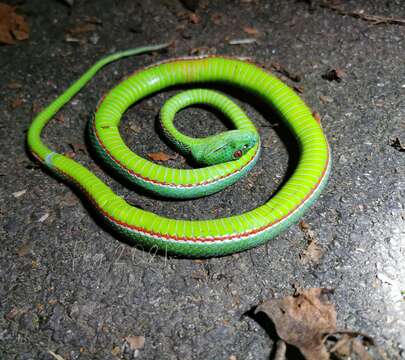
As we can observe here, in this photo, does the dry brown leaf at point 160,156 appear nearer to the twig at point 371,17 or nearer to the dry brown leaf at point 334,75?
the dry brown leaf at point 334,75

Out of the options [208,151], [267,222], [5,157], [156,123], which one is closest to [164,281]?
[267,222]

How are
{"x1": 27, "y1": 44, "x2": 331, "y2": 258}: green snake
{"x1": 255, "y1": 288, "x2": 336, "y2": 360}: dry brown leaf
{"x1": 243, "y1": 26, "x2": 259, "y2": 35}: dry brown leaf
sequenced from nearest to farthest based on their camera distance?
{"x1": 255, "y1": 288, "x2": 336, "y2": 360}: dry brown leaf, {"x1": 27, "y1": 44, "x2": 331, "y2": 258}: green snake, {"x1": 243, "y1": 26, "x2": 259, "y2": 35}: dry brown leaf

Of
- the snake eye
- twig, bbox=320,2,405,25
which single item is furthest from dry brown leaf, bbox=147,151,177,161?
twig, bbox=320,2,405,25

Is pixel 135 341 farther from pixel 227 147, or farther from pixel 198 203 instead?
pixel 227 147

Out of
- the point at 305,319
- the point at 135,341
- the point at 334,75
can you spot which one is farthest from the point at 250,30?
the point at 135,341

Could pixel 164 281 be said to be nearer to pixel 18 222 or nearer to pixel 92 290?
pixel 92 290

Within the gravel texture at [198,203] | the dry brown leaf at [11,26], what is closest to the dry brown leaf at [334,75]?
the gravel texture at [198,203]

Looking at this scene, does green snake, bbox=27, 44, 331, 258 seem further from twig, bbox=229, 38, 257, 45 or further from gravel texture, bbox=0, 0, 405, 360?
twig, bbox=229, 38, 257, 45
